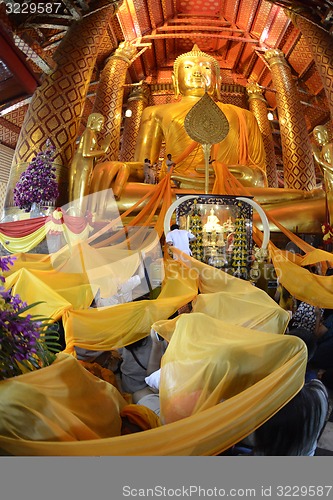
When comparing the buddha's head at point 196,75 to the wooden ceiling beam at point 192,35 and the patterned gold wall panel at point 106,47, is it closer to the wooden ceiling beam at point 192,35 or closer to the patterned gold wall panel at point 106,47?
the wooden ceiling beam at point 192,35

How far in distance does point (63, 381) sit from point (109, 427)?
9.7 inches

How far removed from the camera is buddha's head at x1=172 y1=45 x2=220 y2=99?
7312 millimetres

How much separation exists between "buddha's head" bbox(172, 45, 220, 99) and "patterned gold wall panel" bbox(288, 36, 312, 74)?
255 centimetres

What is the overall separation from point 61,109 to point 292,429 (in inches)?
207

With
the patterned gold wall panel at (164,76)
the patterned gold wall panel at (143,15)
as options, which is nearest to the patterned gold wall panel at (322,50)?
the patterned gold wall panel at (143,15)

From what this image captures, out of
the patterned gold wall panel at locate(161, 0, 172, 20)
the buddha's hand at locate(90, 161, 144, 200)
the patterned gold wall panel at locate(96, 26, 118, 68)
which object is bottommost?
the buddha's hand at locate(90, 161, 144, 200)

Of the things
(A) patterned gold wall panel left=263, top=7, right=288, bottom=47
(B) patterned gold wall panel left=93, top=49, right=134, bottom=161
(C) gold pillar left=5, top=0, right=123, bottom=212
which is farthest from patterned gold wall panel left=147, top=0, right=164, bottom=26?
(C) gold pillar left=5, top=0, right=123, bottom=212

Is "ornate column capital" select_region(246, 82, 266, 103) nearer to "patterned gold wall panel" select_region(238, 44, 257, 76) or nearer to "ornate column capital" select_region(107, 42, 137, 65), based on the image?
"patterned gold wall panel" select_region(238, 44, 257, 76)

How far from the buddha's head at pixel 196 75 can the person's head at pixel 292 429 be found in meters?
6.57

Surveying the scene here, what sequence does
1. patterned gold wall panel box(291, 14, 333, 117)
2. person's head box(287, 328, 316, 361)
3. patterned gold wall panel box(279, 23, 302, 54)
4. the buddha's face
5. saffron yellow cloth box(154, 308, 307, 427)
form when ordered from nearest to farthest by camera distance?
saffron yellow cloth box(154, 308, 307, 427) → person's head box(287, 328, 316, 361) → patterned gold wall panel box(291, 14, 333, 117) → the buddha's face → patterned gold wall panel box(279, 23, 302, 54)

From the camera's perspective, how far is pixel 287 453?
4.68 feet

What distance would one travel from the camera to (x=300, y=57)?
9.20 m

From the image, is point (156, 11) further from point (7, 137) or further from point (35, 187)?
point (35, 187)

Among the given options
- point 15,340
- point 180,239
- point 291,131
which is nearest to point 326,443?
point 15,340
